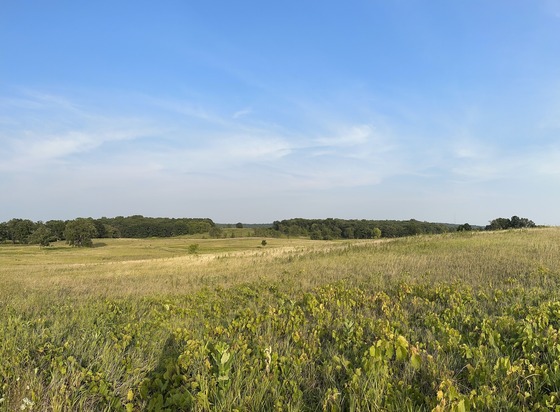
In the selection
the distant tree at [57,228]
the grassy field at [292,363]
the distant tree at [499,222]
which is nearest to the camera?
the grassy field at [292,363]

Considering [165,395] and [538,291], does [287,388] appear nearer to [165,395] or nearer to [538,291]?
[165,395]

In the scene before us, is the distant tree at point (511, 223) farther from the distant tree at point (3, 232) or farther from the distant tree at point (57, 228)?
the distant tree at point (3, 232)

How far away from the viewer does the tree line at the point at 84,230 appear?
113812mm

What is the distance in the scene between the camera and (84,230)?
114 metres

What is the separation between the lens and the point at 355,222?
510 feet

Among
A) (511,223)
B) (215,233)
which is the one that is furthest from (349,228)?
(511,223)

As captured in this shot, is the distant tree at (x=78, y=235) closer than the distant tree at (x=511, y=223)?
No

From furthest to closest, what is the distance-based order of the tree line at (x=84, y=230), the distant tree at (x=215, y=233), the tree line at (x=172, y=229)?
the distant tree at (x=215, y=233)
the tree line at (x=172, y=229)
the tree line at (x=84, y=230)

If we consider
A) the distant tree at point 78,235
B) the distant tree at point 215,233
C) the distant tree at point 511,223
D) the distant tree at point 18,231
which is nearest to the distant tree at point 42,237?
the distant tree at point 78,235

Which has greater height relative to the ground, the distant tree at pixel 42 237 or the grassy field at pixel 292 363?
the grassy field at pixel 292 363

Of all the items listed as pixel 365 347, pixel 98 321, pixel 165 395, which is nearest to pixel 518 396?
pixel 365 347

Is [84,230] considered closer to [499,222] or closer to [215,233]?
[215,233]

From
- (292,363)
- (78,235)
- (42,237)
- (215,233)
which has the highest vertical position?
(292,363)

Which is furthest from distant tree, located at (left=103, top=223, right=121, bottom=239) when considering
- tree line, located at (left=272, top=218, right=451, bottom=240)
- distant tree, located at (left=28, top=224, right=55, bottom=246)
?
tree line, located at (left=272, top=218, right=451, bottom=240)
